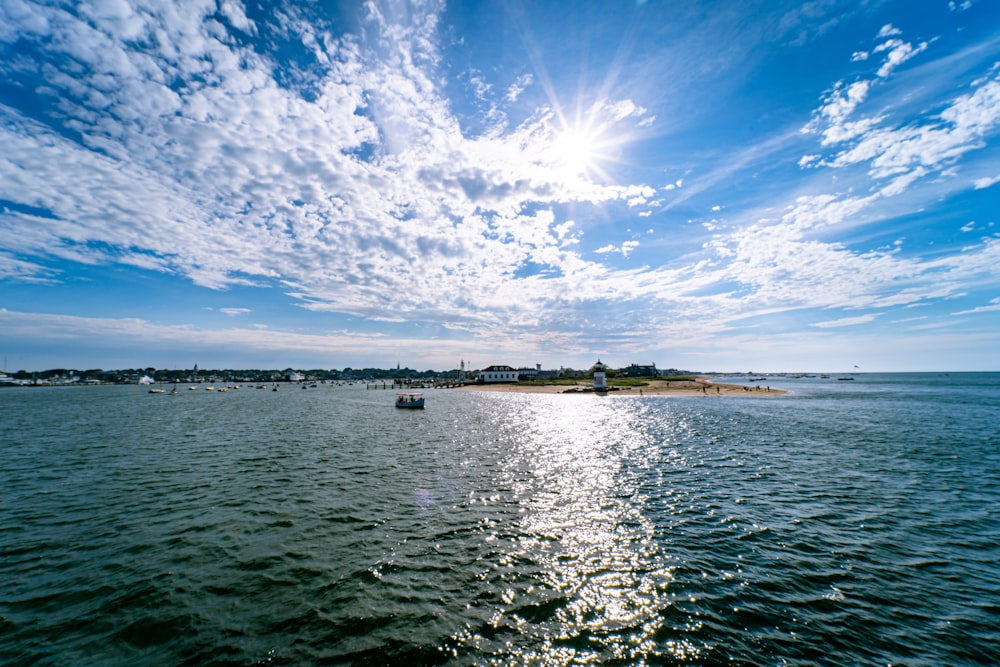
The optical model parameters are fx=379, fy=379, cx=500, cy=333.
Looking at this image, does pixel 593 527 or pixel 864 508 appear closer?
pixel 593 527

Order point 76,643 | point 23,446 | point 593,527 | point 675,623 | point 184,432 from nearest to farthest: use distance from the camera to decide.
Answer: point 76,643, point 675,623, point 593,527, point 23,446, point 184,432

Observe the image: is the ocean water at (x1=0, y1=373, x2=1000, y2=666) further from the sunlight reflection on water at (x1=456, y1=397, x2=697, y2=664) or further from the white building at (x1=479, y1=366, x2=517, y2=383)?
the white building at (x1=479, y1=366, x2=517, y2=383)

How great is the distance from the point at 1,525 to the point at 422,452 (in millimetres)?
21066

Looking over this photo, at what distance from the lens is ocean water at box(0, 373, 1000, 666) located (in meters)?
9.02

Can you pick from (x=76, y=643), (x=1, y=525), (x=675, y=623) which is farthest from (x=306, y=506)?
(x=675, y=623)

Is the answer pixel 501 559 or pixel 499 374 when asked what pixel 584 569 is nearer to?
pixel 501 559

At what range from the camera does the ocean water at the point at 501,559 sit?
902 centimetres

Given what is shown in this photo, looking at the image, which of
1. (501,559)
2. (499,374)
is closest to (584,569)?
(501,559)

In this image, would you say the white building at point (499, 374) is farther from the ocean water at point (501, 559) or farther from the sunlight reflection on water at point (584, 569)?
the sunlight reflection on water at point (584, 569)

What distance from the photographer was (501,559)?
43.1ft

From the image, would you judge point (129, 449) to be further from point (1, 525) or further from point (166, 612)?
point (166, 612)

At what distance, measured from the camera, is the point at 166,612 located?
10266 mm

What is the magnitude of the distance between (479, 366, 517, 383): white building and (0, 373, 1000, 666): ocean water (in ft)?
536

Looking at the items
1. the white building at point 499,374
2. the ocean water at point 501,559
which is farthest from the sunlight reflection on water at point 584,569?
the white building at point 499,374
